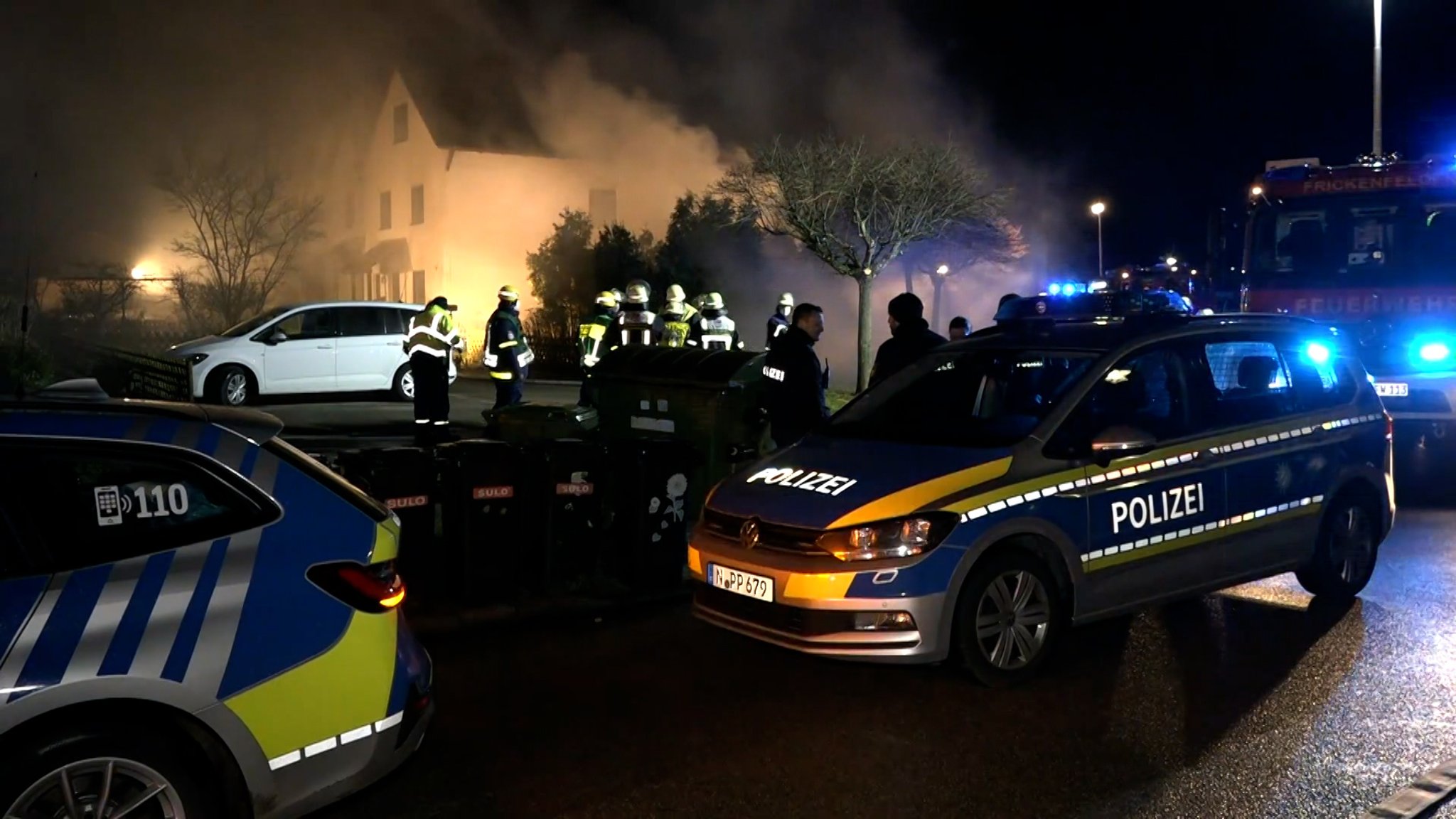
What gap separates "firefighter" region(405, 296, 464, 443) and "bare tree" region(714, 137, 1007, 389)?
236 inches

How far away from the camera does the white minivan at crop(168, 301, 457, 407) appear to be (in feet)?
51.9

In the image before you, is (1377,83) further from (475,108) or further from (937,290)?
(475,108)

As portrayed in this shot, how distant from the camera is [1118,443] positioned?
5.29 metres

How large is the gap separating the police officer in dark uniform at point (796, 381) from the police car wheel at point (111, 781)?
4689mm

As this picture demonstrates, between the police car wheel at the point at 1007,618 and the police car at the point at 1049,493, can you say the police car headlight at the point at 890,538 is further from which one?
the police car wheel at the point at 1007,618

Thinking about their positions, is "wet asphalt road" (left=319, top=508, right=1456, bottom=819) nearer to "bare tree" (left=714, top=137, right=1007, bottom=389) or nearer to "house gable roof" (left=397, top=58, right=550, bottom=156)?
"bare tree" (left=714, top=137, right=1007, bottom=389)

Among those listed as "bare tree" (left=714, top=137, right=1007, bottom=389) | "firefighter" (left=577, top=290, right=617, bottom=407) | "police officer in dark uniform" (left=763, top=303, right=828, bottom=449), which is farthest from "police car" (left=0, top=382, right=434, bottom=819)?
"bare tree" (left=714, top=137, right=1007, bottom=389)

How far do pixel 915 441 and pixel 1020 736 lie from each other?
1.46 m

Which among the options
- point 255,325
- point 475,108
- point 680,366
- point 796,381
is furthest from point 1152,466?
point 475,108

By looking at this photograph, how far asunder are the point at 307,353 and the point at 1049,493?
1306 centimetres

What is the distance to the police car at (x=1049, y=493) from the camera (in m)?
5.02

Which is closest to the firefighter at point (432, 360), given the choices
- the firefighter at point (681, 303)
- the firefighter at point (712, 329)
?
the firefighter at point (681, 303)

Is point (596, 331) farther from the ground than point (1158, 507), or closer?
farther from the ground

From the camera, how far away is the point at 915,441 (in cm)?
568
